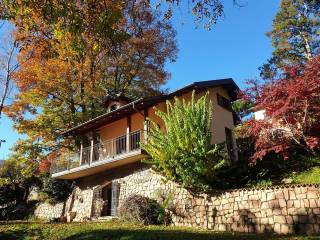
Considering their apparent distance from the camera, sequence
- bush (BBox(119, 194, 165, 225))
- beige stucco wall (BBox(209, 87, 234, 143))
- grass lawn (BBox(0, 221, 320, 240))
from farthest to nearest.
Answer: beige stucco wall (BBox(209, 87, 234, 143))
bush (BBox(119, 194, 165, 225))
grass lawn (BBox(0, 221, 320, 240))

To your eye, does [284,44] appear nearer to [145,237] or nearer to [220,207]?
[220,207]

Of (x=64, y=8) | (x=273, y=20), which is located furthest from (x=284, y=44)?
(x=64, y=8)

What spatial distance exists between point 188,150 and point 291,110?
→ 4678 millimetres

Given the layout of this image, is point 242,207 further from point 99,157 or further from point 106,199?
point 99,157

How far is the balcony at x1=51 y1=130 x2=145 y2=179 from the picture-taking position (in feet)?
60.7

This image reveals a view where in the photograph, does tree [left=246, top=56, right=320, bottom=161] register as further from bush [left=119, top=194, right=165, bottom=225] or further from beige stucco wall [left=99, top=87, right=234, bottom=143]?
bush [left=119, top=194, right=165, bottom=225]

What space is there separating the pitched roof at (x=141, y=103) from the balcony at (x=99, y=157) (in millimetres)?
1341

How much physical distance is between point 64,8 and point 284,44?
2725cm

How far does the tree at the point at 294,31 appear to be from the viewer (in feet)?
99.6

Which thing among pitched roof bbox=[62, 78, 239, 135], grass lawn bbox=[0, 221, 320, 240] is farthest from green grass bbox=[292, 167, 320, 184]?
pitched roof bbox=[62, 78, 239, 135]

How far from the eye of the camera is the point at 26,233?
1459 centimetres

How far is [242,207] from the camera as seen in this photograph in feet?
43.9

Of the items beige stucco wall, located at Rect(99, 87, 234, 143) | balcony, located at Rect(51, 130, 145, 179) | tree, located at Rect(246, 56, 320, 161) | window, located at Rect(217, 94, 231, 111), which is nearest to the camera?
tree, located at Rect(246, 56, 320, 161)

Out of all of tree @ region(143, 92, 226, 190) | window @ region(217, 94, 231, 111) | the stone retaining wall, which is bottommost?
the stone retaining wall
